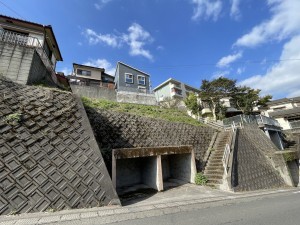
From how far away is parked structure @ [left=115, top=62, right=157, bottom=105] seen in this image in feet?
78.9

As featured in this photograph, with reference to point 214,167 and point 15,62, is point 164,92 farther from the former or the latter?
point 15,62

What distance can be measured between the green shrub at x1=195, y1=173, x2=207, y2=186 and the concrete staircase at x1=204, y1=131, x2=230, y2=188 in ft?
0.78

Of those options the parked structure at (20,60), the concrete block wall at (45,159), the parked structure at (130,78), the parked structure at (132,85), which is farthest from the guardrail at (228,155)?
the parked structure at (130,78)

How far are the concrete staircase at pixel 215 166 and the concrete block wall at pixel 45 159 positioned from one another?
641 centimetres

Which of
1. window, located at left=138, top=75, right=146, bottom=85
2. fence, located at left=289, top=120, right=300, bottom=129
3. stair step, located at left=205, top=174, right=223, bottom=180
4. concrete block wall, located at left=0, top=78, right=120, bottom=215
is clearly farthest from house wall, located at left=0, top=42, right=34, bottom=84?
fence, located at left=289, top=120, right=300, bottom=129

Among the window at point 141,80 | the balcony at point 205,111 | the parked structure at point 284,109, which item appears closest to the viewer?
the parked structure at point 284,109

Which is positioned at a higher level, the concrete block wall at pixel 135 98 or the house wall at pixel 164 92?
the house wall at pixel 164 92

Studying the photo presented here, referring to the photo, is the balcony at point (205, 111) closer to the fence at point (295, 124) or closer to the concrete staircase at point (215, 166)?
the fence at point (295, 124)

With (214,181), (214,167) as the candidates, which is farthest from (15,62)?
(214,167)

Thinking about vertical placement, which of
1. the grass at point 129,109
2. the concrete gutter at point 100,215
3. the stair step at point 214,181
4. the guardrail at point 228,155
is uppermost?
the grass at point 129,109

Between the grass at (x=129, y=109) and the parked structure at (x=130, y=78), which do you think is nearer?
the grass at (x=129, y=109)

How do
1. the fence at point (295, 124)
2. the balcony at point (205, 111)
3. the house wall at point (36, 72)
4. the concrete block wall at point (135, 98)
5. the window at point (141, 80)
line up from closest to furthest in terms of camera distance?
the house wall at point (36, 72) < the fence at point (295, 124) < the concrete block wall at point (135, 98) < the window at point (141, 80) < the balcony at point (205, 111)

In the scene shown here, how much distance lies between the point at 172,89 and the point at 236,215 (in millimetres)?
32121

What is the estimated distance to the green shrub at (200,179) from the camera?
10.4 meters
